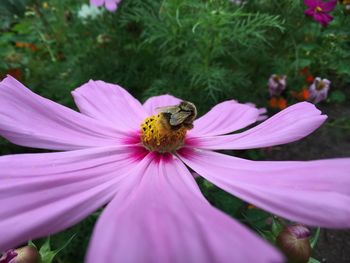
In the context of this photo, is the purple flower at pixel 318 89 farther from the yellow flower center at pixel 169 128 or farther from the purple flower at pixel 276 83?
the yellow flower center at pixel 169 128

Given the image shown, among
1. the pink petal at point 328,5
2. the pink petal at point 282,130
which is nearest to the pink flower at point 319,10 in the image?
the pink petal at point 328,5

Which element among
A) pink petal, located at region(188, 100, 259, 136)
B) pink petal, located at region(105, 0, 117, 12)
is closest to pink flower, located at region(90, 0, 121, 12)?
pink petal, located at region(105, 0, 117, 12)

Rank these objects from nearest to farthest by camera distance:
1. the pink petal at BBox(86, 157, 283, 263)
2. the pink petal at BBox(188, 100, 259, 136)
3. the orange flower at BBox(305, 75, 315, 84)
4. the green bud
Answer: the pink petal at BBox(86, 157, 283, 263) < the green bud < the pink petal at BBox(188, 100, 259, 136) < the orange flower at BBox(305, 75, 315, 84)

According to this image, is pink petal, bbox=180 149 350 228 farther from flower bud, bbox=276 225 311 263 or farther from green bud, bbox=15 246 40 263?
green bud, bbox=15 246 40 263

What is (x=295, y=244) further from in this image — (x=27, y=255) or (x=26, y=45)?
(x=26, y=45)

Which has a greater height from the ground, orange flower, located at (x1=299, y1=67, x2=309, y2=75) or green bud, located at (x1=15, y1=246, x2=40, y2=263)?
orange flower, located at (x1=299, y1=67, x2=309, y2=75)
